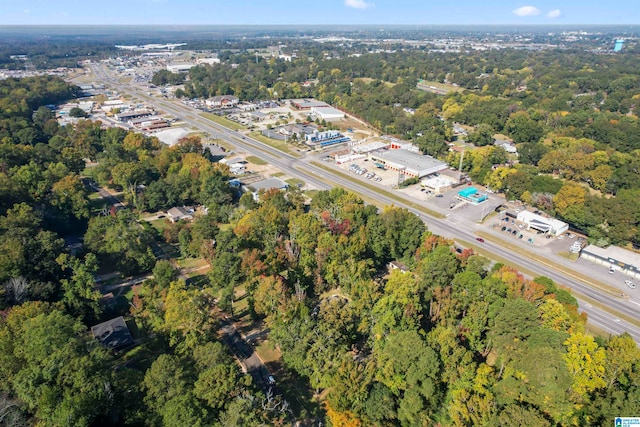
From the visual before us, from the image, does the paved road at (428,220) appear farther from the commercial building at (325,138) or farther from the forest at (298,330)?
the commercial building at (325,138)

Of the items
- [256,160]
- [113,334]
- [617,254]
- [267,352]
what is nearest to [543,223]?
[617,254]

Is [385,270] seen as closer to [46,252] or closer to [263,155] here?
[46,252]

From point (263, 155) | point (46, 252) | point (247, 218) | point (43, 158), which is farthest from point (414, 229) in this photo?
point (43, 158)

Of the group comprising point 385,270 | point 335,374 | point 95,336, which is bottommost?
point 385,270

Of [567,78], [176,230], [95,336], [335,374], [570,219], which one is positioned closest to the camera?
[335,374]

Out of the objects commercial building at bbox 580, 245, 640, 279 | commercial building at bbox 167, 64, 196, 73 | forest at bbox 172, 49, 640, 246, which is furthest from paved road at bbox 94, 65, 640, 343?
commercial building at bbox 167, 64, 196, 73

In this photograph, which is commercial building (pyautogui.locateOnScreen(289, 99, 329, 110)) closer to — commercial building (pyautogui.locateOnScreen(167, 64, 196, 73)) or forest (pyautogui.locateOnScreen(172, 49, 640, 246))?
forest (pyautogui.locateOnScreen(172, 49, 640, 246))

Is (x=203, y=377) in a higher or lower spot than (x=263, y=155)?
higher
